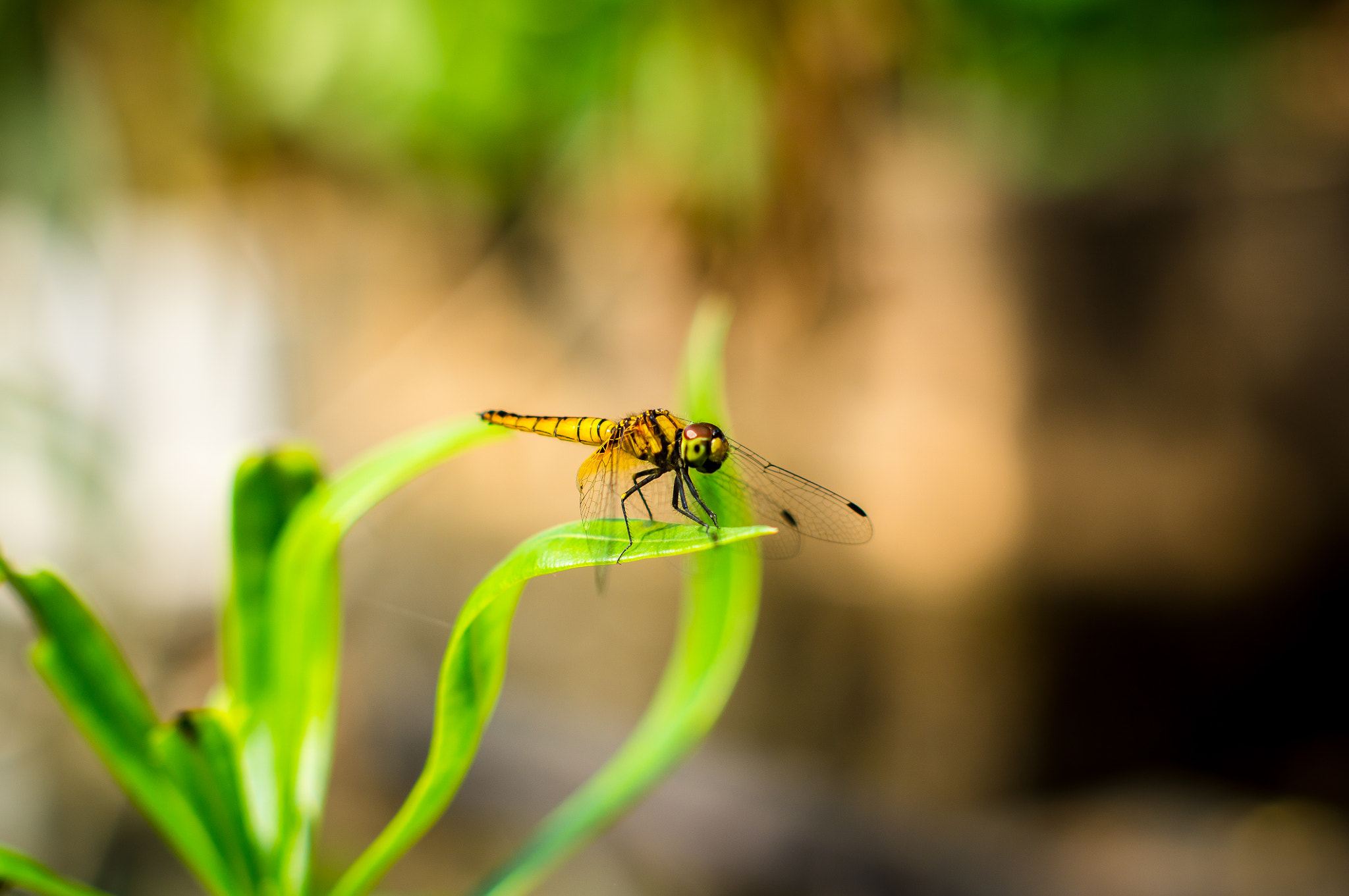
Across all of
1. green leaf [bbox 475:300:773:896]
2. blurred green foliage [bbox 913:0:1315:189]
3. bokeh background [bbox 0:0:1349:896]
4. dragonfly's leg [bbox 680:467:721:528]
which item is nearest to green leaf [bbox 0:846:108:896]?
green leaf [bbox 475:300:773:896]

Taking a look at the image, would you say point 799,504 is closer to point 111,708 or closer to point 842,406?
point 111,708

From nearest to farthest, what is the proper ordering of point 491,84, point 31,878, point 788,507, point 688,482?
point 31,878 → point 688,482 → point 788,507 → point 491,84

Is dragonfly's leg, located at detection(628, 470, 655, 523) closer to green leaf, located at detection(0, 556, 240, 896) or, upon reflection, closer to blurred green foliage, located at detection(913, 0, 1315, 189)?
green leaf, located at detection(0, 556, 240, 896)

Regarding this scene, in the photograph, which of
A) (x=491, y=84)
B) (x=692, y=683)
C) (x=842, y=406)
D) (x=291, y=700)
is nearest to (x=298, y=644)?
(x=291, y=700)

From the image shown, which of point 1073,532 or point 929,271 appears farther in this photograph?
point 929,271

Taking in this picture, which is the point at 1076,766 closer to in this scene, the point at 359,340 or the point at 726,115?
the point at 726,115

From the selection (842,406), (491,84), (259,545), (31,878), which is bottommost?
(31,878)

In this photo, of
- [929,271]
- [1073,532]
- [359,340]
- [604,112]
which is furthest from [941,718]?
[359,340]
